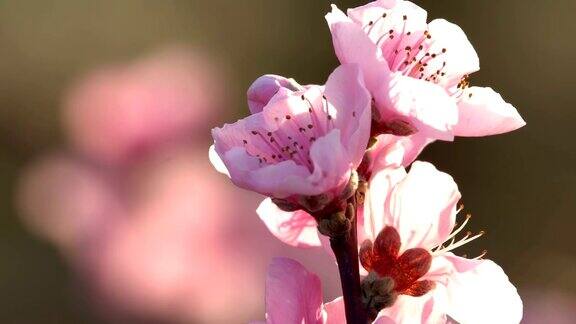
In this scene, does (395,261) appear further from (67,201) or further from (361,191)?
(67,201)

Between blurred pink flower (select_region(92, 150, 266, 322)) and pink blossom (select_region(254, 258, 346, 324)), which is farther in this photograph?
blurred pink flower (select_region(92, 150, 266, 322))

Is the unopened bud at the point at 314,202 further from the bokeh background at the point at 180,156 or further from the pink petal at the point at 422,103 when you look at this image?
the bokeh background at the point at 180,156

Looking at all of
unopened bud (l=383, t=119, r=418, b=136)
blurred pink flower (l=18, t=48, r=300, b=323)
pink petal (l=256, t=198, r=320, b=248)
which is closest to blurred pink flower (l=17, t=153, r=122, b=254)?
blurred pink flower (l=18, t=48, r=300, b=323)

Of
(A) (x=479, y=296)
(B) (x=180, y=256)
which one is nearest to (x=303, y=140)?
(A) (x=479, y=296)

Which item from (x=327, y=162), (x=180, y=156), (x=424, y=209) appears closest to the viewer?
(x=327, y=162)

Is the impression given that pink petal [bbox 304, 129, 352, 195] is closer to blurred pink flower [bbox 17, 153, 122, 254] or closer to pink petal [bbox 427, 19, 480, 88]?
pink petal [bbox 427, 19, 480, 88]

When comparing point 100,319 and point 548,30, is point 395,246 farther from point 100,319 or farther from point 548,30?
point 548,30

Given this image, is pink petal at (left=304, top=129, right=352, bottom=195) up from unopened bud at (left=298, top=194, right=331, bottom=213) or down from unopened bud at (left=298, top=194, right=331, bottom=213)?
up
